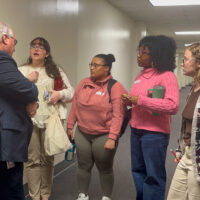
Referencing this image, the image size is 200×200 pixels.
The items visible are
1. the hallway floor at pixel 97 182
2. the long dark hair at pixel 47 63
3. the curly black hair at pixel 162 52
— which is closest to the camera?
the curly black hair at pixel 162 52

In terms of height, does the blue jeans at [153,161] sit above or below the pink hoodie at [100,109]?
below

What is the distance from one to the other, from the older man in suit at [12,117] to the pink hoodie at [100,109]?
30.7 inches

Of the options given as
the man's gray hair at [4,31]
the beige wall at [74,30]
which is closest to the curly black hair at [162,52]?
the man's gray hair at [4,31]

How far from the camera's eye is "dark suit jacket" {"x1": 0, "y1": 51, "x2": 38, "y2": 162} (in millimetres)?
1372

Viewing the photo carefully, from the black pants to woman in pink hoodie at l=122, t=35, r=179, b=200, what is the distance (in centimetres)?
95

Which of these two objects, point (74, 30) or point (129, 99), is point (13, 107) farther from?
point (74, 30)

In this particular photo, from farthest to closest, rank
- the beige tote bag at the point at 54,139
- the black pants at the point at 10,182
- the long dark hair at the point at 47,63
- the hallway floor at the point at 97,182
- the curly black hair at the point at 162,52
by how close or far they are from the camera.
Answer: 1. the hallway floor at the point at 97,182
2. the long dark hair at the point at 47,63
3. the beige tote bag at the point at 54,139
4. the curly black hair at the point at 162,52
5. the black pants at the point at 10,182

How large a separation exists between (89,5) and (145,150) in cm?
292

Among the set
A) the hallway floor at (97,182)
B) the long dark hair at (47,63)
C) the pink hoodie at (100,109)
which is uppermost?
the long dark hair at (47,63)

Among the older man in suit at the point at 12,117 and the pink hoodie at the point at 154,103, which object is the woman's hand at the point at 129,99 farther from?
the older man in suit at the point at 12,117

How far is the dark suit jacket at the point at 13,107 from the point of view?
1.37 metres

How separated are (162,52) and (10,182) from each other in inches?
55.4

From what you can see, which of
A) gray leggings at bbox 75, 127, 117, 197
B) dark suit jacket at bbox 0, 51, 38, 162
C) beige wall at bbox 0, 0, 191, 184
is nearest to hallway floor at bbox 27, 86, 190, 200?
beige wall at bbox 0, 0, 191, 184

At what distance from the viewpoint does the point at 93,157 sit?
241cm
